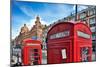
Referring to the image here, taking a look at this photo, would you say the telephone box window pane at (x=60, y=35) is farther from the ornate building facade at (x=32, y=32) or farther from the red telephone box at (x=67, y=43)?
the ornate building facade at (x=32, y=32)

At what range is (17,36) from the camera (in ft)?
6.43

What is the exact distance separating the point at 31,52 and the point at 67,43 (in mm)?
444

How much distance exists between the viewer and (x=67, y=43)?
2158 millimetres

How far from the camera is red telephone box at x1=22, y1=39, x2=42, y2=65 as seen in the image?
1.99 meters

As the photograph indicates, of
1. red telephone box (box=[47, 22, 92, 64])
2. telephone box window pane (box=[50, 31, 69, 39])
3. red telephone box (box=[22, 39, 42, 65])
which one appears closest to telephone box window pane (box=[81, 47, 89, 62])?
red telephone box (box=[47, 22, 92, 64])

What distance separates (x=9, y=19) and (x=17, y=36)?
0.65 ft

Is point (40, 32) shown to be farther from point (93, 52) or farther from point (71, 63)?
point (93, 52)

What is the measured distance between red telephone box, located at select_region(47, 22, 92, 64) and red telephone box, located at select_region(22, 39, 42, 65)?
12 cm

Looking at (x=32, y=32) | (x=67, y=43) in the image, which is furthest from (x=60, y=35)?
(x=32, y=32)

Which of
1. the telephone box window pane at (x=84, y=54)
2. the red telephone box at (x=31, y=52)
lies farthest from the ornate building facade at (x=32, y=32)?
the telephone box window pane at (x=84, y=54)

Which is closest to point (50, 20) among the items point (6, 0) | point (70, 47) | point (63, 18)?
point (63, 18)

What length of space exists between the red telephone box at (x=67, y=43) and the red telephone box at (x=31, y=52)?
12cm

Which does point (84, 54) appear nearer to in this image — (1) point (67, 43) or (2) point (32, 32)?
(1) point (67, 43)

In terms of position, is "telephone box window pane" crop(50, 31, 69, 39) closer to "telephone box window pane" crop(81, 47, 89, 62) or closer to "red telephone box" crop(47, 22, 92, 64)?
"red telephone box" crop(47, 22, 92, 64)
